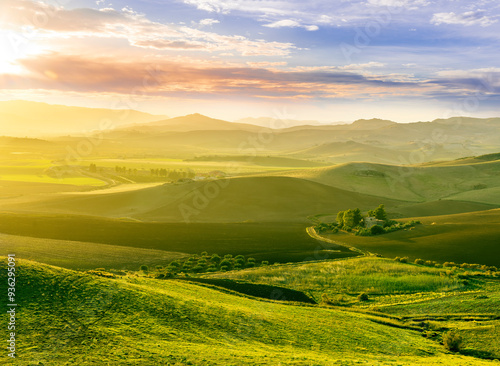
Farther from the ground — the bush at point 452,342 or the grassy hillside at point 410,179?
the grassy hillside at point 410,179

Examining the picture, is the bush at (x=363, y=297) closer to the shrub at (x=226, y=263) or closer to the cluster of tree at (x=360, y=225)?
the shrub at (x=226, y=263)

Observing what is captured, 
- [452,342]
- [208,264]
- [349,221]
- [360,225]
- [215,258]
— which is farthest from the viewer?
[360,225]

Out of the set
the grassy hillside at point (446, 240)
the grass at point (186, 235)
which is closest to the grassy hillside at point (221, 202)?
the grass at point (186, 235)

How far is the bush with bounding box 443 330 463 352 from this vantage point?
105ft

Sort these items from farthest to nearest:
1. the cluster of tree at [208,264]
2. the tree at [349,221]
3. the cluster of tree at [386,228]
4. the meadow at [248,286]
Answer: the tree at [349,221] < the cluster of tree at [386,228] < the cluster of tree at [208,264] < the meadow at [248,286]

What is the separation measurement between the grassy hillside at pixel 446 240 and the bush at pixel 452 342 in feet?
110

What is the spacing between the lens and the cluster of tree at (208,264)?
56750 millimetres

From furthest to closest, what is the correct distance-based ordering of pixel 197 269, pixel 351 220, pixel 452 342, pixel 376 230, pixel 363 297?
1. pixel 351 220
2. pixel 376 230
3. pixel 197 269
4. pixel 363 297
5. pixel 452 342

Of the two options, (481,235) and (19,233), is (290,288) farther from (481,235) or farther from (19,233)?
(19,233)

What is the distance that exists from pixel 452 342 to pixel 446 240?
4474cm

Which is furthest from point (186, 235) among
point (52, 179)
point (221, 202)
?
point (52, 179)

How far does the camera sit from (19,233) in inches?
2781

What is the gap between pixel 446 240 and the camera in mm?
72062

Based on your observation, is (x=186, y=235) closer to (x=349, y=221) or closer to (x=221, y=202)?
(x=349, y=221)
